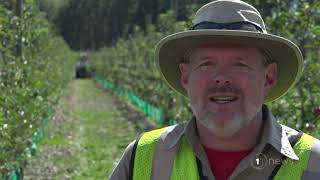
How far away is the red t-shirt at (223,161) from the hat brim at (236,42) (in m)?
0.30

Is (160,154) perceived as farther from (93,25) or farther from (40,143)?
(93,25)

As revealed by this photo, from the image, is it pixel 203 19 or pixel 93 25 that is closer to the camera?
pixel 203 19

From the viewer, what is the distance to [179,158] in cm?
190

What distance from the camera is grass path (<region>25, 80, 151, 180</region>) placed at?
902cm

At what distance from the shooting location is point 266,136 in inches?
73.8

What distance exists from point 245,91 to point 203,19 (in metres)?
0.26

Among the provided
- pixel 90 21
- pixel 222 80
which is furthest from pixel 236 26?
pixel 90 21

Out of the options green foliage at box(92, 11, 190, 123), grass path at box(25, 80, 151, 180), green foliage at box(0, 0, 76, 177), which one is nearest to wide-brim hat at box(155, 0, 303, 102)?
green foliage at box(0, 0, 76, 177)

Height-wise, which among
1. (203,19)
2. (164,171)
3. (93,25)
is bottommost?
(93,25)

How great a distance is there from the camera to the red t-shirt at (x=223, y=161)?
72.7 inches

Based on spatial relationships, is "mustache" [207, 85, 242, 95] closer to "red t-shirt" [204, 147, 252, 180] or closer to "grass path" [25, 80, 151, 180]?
"red t-shirt" [204, 147, 252, 180]

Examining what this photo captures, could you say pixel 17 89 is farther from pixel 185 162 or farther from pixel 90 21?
pixel 90 21

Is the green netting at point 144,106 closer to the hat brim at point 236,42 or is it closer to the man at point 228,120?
the hat brim at point 236,42

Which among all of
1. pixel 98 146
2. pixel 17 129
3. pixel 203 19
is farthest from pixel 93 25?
pixel 203 19
